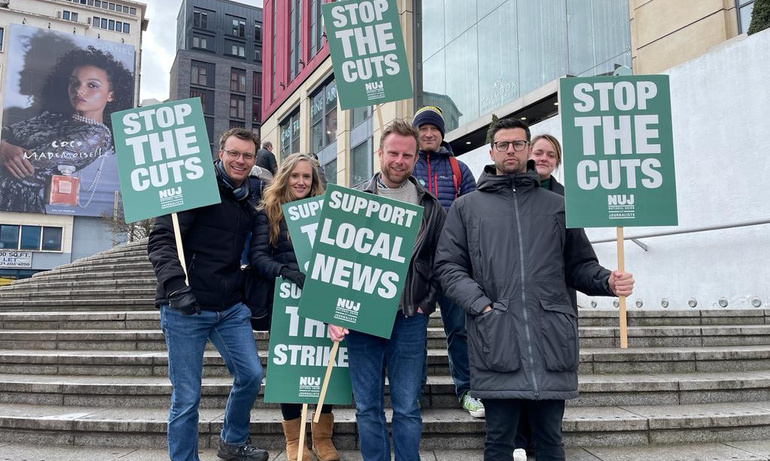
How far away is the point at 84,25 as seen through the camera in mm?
64250

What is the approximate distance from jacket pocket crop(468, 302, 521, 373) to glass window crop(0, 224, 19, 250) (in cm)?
6266

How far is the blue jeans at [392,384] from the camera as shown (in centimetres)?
286

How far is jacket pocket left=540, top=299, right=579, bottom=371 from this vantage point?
2.59 m

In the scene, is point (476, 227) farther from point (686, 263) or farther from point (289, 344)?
point (686, 263)

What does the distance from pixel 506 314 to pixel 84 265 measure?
1160cm

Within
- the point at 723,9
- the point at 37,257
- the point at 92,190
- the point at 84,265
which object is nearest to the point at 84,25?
the point at 92,190

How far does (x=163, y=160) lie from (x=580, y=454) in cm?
340

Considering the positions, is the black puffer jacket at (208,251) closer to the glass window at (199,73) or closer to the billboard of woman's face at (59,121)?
the glass window at (199,73)

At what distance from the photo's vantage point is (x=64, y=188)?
186ft

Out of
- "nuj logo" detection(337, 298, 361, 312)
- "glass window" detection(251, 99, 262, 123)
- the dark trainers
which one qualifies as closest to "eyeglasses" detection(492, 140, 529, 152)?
"nuj logo" detection(337, 298, 361, 312)

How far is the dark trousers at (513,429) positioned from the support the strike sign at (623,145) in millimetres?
768

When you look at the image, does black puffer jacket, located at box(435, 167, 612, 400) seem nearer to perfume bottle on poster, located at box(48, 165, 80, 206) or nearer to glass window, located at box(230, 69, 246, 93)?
glass window, located at box(230, 69, 246, 93)

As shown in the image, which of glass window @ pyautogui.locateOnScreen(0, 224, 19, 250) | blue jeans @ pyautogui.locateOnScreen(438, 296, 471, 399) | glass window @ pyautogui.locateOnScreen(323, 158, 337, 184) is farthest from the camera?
glass window @ pyautogui.locateOnScreen(0, 224, 19, 250)

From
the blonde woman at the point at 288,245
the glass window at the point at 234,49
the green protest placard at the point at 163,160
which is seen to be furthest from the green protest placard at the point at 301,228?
the glass window at the point at 234,49
